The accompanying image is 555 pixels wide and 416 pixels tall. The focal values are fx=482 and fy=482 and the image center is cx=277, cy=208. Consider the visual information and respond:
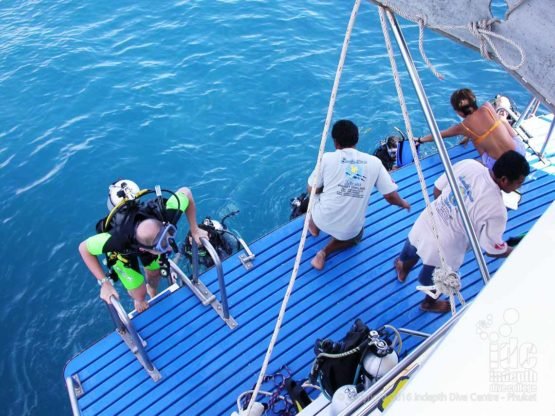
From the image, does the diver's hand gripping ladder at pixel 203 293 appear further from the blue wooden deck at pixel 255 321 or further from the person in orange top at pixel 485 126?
the person in orange top at pixel 485 126

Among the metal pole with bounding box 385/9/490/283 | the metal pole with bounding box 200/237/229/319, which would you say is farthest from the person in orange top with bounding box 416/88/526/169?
the metal pole with bounding box 385/9/490/283

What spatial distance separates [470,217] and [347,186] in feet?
3.85

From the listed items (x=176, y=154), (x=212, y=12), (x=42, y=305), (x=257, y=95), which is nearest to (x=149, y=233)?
(x=42, y=305)

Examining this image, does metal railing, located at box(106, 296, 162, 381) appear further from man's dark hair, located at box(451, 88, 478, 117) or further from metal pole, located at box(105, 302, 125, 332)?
man's dark hair, located at box(451, 88, 478, 117)

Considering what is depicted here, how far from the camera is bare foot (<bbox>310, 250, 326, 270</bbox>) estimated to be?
5.28 metres

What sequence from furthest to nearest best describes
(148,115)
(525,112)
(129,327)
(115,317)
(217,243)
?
1. (148,115)
2. (217,243)
3. (525,112)
4. (115,317)
5. (129,327)

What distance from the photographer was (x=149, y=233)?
427cm

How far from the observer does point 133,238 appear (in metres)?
4.41

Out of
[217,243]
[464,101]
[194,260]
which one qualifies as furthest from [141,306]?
[464,101]

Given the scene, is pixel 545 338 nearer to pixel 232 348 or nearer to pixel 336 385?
pixel 336 385

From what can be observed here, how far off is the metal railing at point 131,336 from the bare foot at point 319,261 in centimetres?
195

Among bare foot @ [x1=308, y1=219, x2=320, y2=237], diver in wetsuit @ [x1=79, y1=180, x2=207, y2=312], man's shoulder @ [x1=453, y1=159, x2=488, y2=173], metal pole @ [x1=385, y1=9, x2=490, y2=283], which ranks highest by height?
metal pole @ [x1=385, y1=9, x2=490, y2=283]

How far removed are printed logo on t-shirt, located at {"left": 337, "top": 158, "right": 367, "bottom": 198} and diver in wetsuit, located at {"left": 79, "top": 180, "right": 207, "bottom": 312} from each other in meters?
1.46

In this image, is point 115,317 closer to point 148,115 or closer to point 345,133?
point 345,133
